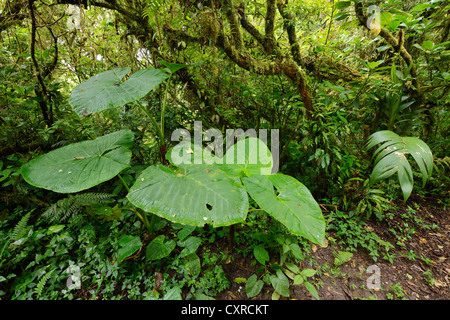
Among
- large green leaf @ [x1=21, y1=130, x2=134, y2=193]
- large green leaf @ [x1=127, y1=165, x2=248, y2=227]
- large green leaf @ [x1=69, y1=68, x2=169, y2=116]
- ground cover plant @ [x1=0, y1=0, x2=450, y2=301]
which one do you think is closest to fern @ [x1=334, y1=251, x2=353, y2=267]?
ground cover plant @ [x1=0, y1=0, x2=450, y2=301]

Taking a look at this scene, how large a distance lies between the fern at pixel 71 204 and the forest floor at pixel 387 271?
44.7 inches

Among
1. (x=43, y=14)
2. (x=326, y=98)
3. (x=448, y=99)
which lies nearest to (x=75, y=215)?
(x=43, y=14)

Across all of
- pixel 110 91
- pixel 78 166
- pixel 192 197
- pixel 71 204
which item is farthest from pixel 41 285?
pixel 110 91

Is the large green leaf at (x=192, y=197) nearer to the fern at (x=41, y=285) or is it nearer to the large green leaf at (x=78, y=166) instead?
the large green leaf at (x=78, y=166)

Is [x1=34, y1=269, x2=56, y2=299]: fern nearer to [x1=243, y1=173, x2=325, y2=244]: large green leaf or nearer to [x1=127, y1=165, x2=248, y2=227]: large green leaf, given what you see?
[x1=127, y1=165, x2=248, y2=227]: large green leaf

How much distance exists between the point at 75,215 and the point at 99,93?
40.0 inches

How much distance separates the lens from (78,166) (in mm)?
1085

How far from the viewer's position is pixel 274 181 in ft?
3.89

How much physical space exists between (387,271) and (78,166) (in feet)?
7.31

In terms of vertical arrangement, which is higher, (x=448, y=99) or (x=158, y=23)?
(x=158, y=23)

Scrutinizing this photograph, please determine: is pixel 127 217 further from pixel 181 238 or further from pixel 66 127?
pixel 66 127

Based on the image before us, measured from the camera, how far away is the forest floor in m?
1.16

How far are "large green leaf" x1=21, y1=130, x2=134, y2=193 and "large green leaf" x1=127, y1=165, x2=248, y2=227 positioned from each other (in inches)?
8.1

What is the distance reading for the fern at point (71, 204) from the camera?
1.37 meters
